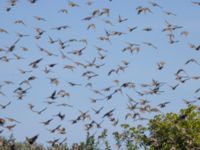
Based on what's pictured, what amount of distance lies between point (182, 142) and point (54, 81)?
25.9m

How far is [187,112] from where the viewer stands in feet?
175

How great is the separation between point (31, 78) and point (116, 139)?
41554 mm

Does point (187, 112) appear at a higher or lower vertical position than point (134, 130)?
higher

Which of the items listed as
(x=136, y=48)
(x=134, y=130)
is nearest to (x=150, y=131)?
(x=134, y=130)

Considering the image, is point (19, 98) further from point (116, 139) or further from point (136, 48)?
point (116, 139)

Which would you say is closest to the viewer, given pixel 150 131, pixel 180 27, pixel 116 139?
pixel 180 27

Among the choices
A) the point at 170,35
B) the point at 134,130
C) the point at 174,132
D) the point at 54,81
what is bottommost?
the point at 134,130

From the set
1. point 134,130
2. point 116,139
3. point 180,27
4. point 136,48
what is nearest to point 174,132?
point 134,130

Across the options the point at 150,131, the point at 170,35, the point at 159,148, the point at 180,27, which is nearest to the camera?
the point at 180,27

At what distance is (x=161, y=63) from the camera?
29.5 metres

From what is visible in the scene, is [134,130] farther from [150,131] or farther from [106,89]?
[106,89]

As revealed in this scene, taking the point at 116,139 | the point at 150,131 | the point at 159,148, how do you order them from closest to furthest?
the point at 159,148, the point at 150,131, the point at 116,139

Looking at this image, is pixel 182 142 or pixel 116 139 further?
pixel 116 139

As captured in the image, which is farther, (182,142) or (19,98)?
(182,142)
